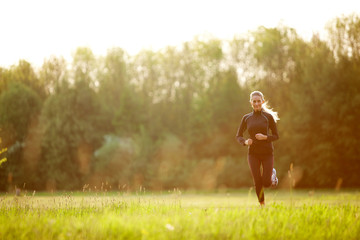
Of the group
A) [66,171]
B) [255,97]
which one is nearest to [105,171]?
[66,171]

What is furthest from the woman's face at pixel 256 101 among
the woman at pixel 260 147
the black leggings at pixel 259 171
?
the black leggings at pixel 259 171

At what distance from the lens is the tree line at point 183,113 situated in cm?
2953

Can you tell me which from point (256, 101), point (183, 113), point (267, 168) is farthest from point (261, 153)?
point (183, 113)

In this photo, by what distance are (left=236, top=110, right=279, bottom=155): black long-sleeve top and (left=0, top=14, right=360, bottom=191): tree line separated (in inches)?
791

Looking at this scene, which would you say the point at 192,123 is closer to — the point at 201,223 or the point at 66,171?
the point at 66,171

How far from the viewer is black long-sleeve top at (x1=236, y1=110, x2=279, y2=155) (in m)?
9.51

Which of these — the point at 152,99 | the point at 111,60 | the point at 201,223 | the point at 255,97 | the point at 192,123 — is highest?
the point at 111,60

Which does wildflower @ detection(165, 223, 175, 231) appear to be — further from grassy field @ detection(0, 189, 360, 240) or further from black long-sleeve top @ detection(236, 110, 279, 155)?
black long-sleeve top @ detection(236, 110, 279, 155)

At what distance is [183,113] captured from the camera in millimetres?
37969

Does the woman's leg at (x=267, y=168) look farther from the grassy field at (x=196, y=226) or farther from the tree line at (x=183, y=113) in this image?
the tree line at (x=183, y=113)

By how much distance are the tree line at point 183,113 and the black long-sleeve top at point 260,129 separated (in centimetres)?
2009

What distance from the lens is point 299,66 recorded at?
3294 centimetres

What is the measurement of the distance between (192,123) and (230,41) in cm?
890

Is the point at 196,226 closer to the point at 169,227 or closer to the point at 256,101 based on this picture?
the point at 169,227
